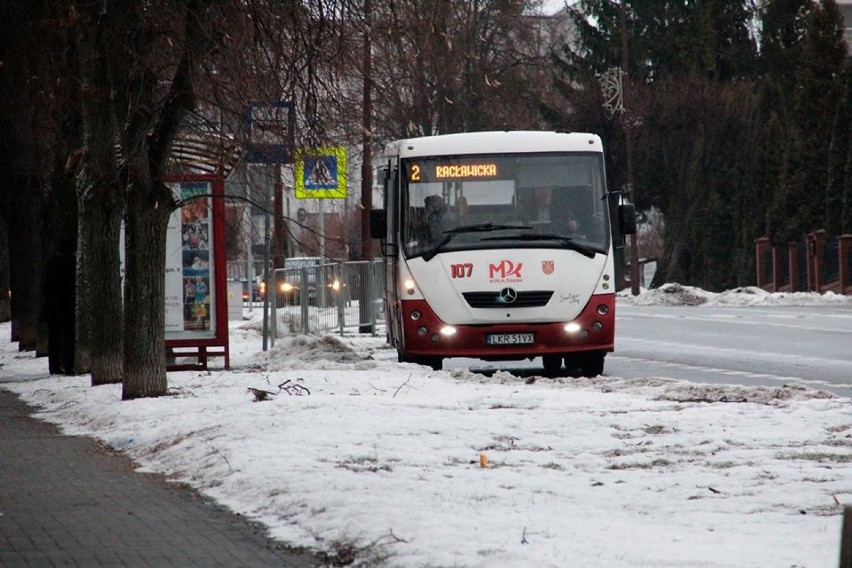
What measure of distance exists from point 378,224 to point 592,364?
3014 mm

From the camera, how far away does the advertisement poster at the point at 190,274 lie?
2102 cm

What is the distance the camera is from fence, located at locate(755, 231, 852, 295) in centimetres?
4945

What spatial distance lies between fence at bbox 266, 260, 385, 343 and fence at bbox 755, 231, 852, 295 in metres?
21.0

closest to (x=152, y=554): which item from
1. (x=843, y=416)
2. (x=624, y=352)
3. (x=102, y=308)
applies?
(x=843, y=416)

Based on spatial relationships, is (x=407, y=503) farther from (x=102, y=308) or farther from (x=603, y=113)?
(x=603, y=113)

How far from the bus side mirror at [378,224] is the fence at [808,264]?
102 ft

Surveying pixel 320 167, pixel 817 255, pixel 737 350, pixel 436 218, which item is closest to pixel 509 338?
pixel 436 218

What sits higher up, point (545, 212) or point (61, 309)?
point (545, 212)

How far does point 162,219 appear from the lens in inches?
630

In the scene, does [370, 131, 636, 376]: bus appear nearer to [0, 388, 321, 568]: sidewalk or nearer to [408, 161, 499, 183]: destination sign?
[408, 161, 499, 183]: destination sign

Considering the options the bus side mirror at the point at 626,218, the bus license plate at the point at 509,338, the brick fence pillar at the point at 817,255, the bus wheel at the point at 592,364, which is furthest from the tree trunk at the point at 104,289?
the brick fence pillar at the point at 817,255

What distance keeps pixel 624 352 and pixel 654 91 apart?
44170mm

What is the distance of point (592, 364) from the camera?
20047mm

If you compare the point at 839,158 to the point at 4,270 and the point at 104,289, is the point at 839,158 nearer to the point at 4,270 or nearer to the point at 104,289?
the point at 4,270
